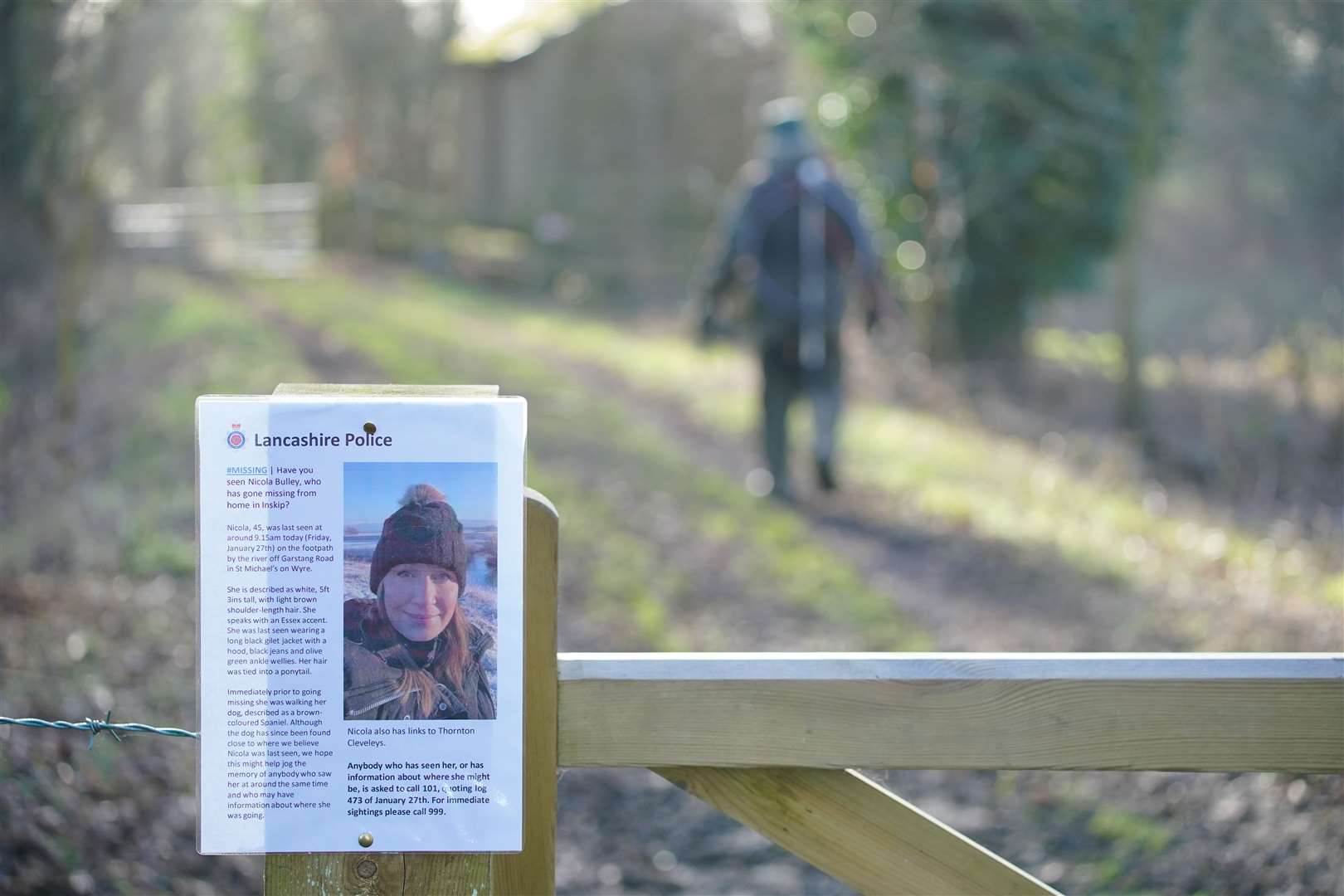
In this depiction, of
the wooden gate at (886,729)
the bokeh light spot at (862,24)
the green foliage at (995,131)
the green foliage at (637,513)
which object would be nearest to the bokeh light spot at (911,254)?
the green foliage at (995,131)

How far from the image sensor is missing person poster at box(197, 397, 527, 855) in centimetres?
201

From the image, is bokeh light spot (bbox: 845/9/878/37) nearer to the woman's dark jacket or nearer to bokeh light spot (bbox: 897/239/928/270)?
bokeh light spot (bbox: 897/239/928/270)

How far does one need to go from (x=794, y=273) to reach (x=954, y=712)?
25.3 ft

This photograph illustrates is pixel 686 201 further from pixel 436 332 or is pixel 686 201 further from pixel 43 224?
pixel 43 224

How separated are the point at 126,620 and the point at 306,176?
110 ft

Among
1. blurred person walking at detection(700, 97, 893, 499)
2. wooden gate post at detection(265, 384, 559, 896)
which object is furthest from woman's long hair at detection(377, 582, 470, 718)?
blurred person walking at detection(700, 97, 893, 499)

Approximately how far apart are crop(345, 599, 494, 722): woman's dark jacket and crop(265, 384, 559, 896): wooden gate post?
0.12 meters

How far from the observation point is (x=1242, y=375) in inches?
520

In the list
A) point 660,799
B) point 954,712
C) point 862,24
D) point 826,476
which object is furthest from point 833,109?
point 954,712

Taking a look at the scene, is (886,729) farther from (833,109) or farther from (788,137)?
(833,109)

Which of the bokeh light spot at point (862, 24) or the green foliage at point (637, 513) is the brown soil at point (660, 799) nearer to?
the green foliage at point (637, 513)

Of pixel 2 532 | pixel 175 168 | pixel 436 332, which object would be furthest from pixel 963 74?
pixel 175 168

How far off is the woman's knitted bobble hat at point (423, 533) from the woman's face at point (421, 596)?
0.05ft

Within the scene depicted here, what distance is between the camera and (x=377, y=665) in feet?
6.68
